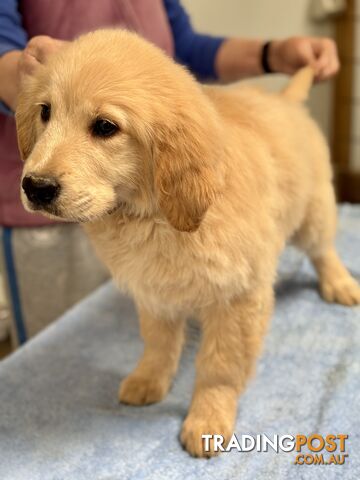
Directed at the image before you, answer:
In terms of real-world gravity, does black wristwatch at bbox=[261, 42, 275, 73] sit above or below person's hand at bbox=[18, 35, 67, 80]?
below

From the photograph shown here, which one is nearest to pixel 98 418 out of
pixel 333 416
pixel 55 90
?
pixel 333 416

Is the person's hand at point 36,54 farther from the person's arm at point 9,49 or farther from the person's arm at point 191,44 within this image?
the person's arm at point 191,44

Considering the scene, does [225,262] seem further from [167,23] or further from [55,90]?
[167,23]

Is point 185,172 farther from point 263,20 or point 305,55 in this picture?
point 263,20

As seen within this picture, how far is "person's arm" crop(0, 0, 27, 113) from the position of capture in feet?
3.66

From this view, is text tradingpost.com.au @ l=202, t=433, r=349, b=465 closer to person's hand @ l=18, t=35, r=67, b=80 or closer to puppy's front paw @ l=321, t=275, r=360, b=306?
puppy's front paw @ l=321, t=275, r=360, b=306

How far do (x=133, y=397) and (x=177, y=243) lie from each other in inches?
16.2

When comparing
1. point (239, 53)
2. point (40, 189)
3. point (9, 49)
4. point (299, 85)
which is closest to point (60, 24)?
point (9, 49)

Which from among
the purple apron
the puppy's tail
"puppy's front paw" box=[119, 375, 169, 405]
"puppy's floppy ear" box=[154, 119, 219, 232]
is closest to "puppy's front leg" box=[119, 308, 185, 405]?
"puppy's front paw" box=[119, 375, 169, 405]

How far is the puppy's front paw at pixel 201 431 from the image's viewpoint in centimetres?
101

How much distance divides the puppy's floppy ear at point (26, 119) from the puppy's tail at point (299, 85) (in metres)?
0.71

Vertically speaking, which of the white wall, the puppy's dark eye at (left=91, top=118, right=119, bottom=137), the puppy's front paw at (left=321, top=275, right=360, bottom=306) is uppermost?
the puppy's dark eye at (left=91, top=118, right=119, bottom=137)

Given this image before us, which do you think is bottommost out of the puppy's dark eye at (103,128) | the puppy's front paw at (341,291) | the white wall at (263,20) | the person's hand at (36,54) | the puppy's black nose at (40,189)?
the puppy's front paw at (341,291)

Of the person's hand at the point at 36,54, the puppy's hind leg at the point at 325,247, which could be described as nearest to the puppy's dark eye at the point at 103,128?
the person's hand at the point at 36,54
